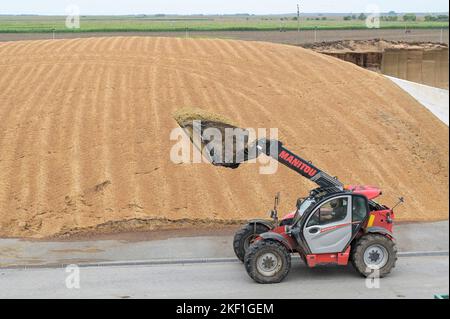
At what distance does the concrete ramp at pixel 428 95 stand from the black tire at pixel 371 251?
34.3ft

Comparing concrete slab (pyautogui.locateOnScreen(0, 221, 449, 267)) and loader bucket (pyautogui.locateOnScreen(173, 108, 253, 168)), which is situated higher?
loader bucket (pyautogui.locateOnScreen(173, 108, 253, 168))

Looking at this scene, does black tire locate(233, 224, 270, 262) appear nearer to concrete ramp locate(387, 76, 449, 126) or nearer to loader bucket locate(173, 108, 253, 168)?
loader bucket locate(173, 108, 253, 168)

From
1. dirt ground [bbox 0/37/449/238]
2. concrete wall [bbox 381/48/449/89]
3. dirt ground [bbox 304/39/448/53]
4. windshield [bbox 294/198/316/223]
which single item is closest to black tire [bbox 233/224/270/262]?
windshield [bbox 294/198/316/223]

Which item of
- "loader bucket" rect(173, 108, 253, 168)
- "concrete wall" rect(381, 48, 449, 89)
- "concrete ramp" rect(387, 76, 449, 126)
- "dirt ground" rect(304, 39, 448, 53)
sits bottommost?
"loader bucket" rect(173, 108, 253, 168)

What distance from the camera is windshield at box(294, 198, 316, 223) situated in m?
12.1

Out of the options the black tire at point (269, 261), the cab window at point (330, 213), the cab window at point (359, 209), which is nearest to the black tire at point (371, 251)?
the cab window at point (359, 209)

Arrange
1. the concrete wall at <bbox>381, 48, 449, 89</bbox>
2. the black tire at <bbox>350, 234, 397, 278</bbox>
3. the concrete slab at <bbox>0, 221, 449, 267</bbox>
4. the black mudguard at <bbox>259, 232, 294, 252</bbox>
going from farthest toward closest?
the concrete wall at <bbox>381, 48, 449, 89</bbox>
the concrete slab at <bbox>0, 221, 449, 267</bbox>
the black mudguard at <bbox>259, 232, 294, 252</bbox>
the black tire at <bbox>350, 234, 397, 278</bbox>

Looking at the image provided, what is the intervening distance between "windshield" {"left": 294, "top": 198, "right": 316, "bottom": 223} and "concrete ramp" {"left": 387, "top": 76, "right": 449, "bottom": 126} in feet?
34.0

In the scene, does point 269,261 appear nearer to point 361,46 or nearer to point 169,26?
point 361,46

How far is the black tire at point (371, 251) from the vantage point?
11.6 metres

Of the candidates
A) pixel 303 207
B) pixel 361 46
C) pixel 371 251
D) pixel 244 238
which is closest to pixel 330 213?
pixel 303 207

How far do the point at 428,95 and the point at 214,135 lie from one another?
946cm
